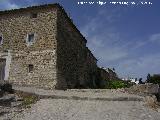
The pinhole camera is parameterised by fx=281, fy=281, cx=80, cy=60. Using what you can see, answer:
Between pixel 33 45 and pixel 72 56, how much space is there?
490 cm

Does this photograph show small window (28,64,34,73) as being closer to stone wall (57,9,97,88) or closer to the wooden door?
stone wall (57,9,97,88)

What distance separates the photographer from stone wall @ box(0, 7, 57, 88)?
23438 mm

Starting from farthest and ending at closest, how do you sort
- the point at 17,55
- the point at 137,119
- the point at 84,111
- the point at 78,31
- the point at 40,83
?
the point at 78,31 → the point at 17,55 → the point at 40,83 → the point at 84,111 → the point at 137,119

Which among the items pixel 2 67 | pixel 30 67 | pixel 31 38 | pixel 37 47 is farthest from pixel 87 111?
pixel 2 67

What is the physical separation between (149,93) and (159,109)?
396cm

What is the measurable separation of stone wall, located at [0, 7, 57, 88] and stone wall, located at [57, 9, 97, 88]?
0.76 meters

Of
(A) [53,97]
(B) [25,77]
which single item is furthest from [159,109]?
(B) [25,77]

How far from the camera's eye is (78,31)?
30.0 meters

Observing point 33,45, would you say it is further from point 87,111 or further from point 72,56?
point 87,111

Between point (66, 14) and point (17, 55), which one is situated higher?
point (66, 14)

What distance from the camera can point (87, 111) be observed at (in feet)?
44.6

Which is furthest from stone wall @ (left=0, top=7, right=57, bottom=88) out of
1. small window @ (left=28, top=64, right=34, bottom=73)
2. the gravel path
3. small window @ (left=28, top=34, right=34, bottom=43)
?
the gravel path

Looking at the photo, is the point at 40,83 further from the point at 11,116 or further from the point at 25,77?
the point at 11,116

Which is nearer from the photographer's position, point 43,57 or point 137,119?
point 137,119
